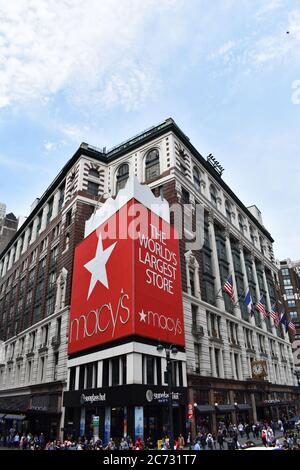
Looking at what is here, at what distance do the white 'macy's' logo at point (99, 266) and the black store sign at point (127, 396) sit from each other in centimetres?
959

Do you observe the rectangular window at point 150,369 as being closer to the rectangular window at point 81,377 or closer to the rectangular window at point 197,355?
the rectangular window at point 197,355

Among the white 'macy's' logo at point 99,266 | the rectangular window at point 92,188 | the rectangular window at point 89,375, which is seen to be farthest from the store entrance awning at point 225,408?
the rectangular window at point 92,188

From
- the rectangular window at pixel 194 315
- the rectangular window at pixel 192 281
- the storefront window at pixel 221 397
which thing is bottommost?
the storefront window at pixel 221 397

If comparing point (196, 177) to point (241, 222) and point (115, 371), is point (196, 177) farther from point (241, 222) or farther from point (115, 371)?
point (115, 371)

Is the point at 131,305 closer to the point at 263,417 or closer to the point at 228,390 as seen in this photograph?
the point at 228,390

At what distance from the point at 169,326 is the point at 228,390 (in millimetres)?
12754

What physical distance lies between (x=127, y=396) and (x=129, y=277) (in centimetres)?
968

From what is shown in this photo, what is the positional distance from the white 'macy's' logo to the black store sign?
378 inches

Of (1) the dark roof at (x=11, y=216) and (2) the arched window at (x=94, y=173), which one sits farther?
(1) the dark roof at (x=11, y=216)

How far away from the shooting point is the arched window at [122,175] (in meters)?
50.2

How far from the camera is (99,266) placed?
3616 cm

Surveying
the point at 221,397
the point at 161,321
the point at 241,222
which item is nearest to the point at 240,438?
the point at 221,397

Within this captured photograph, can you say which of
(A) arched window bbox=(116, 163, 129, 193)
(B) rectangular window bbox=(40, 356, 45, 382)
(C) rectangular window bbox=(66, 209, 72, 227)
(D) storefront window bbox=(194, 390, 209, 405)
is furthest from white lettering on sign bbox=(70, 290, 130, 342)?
(A) arched window bbox=(116, 163, 129, 193)

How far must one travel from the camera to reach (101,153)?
176 feet
